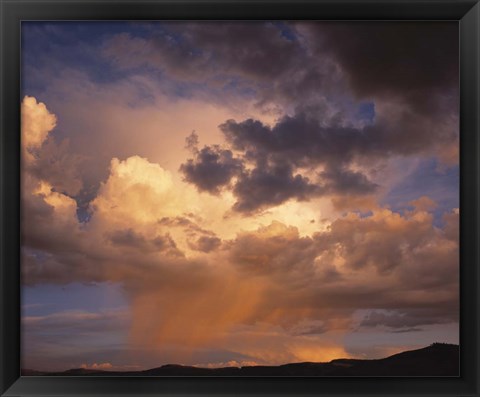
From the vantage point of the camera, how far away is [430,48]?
77.3 inches

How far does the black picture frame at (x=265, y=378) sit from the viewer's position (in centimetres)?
194

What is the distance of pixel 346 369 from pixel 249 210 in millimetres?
608

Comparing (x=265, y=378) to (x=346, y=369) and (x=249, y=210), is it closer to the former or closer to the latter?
(x=346, y=369)

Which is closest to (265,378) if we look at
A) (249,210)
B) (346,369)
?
(346,369)

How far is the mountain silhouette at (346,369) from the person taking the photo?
195cm

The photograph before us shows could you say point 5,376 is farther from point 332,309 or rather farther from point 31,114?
point 332,309

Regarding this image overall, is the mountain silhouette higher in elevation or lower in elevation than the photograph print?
lower

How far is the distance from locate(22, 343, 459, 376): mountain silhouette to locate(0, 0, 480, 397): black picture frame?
0.02m

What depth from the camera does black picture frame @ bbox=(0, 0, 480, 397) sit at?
194 centimetres

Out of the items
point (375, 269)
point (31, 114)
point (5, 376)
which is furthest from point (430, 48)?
point (5, 376)

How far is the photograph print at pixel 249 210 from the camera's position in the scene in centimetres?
195

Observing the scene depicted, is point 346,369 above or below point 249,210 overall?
below

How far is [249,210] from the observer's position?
1974 mm

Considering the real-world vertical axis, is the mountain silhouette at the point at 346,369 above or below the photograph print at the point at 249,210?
below
